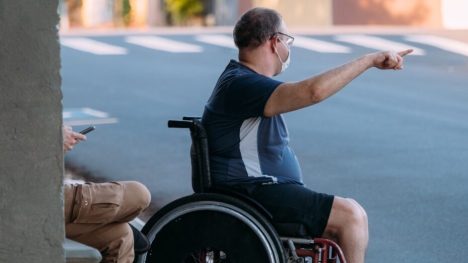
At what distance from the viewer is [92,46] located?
2495 cm

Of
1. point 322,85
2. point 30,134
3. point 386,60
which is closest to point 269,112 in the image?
point 322,85

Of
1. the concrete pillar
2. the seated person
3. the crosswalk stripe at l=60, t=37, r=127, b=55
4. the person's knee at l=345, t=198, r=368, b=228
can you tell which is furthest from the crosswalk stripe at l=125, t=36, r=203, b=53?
the concrete pillar

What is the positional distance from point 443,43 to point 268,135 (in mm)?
18695

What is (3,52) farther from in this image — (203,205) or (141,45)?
(141,45)

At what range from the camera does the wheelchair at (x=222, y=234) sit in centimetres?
504

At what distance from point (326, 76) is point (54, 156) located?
4.95ft

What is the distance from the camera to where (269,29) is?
535 centimetres

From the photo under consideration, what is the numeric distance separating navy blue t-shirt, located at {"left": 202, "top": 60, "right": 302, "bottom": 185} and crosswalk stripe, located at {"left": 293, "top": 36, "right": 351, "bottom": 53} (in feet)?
59.0

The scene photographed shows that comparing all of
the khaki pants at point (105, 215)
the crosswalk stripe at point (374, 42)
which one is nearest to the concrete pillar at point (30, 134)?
the khaki pants at point (105, 215)

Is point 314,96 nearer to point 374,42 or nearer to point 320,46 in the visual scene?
point 320,46

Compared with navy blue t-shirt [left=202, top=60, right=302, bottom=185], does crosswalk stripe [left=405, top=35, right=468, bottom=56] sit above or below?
below

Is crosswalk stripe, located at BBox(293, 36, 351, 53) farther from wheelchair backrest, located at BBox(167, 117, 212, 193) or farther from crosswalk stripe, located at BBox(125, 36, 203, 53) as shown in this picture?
wheelchair backrest, located at BBox(167, 117, 212, 193)

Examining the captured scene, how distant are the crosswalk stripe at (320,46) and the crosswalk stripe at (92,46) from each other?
12.1 feet

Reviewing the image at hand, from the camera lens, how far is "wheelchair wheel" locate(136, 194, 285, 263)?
503 cm
